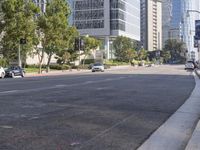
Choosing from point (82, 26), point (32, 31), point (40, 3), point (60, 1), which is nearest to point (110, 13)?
point (82, 26)

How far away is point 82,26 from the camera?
564ft

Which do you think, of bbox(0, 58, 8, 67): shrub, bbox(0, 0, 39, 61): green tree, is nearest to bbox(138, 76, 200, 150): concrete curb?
bbox(0, 0, 39, 61): green tree

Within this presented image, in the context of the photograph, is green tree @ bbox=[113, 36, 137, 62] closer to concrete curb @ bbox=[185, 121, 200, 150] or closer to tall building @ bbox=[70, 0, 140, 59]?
tall building @ bbox=[70, 0, 140, 59]

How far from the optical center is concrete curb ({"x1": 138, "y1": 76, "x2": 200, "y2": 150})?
30.8 ft

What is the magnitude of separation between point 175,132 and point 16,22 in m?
51.6

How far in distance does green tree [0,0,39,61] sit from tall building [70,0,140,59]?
98.1 m

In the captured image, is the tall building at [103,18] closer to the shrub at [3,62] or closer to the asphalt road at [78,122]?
the shrub at [3,62]

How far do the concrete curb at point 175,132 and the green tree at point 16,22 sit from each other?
4642 centimetres

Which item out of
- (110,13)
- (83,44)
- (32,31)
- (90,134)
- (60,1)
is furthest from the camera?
(110,13)

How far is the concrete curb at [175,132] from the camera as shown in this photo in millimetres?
9383

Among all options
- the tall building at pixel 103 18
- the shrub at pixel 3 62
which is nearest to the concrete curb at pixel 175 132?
the shrub at pixel 3 62

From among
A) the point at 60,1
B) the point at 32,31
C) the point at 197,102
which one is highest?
the point at 60,1

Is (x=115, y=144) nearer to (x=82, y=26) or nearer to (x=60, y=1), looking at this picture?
(x=60, y=1)

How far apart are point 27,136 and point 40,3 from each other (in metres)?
101
